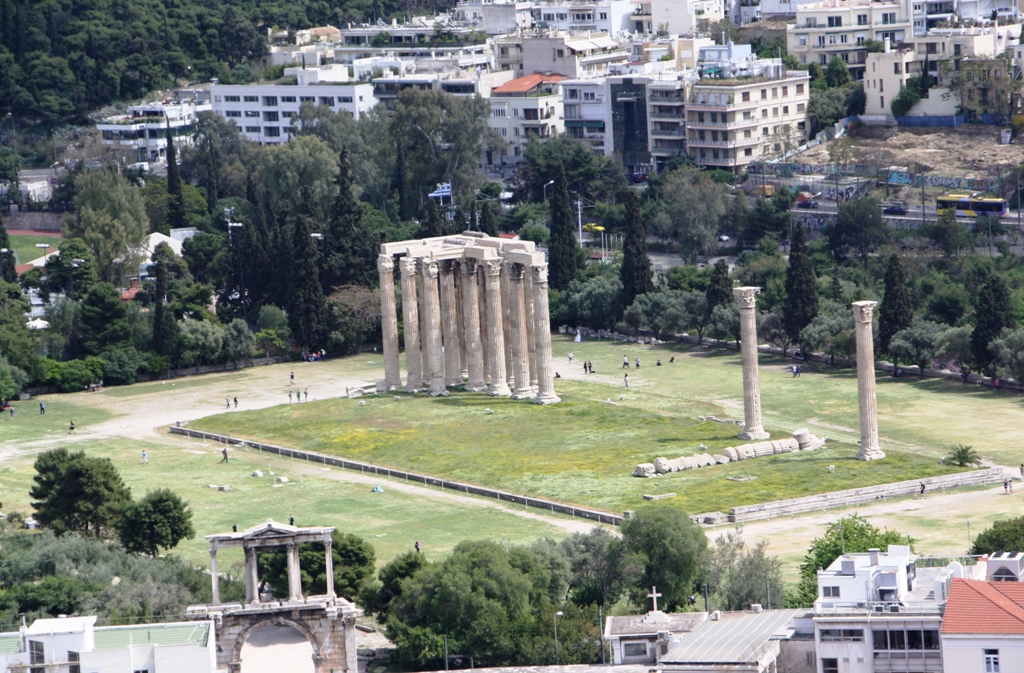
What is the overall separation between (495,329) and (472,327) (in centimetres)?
220

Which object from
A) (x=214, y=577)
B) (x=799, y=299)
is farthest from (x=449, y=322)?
(x=214, y=577)

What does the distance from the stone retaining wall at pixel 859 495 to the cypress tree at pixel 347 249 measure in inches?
2235

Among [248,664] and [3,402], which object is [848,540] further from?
[3,402]

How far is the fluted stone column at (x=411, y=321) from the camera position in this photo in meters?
130

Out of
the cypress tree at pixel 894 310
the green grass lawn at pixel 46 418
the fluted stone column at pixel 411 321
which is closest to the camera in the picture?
the green grass lawn at pixel 46 418

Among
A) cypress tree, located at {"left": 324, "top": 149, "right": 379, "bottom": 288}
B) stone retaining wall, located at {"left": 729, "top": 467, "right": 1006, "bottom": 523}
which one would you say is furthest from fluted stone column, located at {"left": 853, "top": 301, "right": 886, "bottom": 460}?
cypress tree, located at {"left": 324, "top": 149, "right": 379, "bottom": 288}

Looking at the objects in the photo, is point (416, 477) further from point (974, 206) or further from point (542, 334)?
point (974, 206)

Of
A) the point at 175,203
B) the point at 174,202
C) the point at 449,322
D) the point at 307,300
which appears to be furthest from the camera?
the point at 174,202

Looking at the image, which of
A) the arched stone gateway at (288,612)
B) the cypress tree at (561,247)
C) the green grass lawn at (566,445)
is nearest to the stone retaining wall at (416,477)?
the green grass lawn at (566,445)

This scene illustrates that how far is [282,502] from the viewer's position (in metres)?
108

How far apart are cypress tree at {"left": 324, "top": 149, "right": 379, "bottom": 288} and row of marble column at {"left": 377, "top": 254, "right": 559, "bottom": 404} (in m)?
18.2

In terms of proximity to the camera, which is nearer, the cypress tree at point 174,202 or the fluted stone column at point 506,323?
the fluted stone column at point 506,323

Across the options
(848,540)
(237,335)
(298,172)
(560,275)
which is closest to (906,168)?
(560,275)

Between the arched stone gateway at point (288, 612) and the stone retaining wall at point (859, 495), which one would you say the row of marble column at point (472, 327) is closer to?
the stone retaining wall at point (859, 495)
